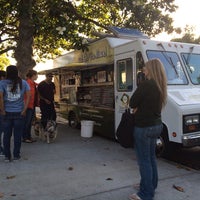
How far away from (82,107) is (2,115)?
4204mm

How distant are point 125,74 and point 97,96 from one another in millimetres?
1690

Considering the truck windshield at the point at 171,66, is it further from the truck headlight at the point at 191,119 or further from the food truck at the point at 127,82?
the truck headlight at the point at 191,119

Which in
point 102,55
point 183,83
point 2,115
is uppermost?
point 102,55

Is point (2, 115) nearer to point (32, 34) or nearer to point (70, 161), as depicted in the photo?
point (70, 161)

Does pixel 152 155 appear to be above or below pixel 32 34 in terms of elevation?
below

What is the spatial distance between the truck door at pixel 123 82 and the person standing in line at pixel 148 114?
336cm

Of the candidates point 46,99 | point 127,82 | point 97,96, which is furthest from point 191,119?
point 46,99

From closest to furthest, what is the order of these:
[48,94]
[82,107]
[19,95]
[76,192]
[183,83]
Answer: [76,192], [19,95], [183,83], [48,94], [82,107]

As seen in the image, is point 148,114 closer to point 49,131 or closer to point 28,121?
point 28,121

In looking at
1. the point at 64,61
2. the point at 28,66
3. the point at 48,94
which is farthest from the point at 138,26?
the point at 48,94

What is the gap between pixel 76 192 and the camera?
5.12m

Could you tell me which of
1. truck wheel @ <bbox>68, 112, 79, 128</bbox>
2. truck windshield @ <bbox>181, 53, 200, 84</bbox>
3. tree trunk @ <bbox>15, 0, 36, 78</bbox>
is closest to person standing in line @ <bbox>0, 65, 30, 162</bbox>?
truck windshield @ <bbox>181, 53, 200, 84</bbox>

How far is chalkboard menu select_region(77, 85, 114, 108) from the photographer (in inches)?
357

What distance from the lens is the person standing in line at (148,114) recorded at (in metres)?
4.43
